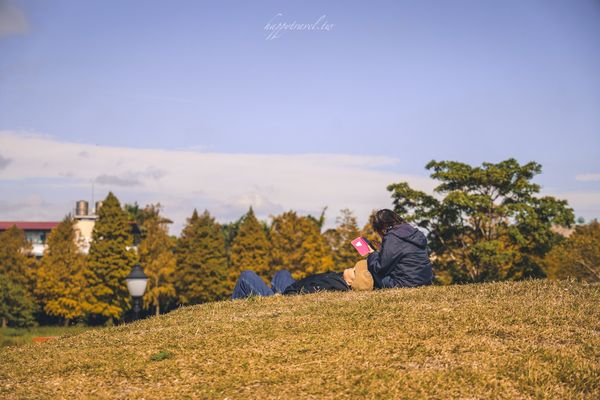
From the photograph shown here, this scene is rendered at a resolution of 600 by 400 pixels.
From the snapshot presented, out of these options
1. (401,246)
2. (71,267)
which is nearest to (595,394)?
(401,246)

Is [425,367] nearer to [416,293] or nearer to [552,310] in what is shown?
[552,310]

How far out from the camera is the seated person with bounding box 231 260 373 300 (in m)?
12.6

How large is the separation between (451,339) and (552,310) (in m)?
2.04

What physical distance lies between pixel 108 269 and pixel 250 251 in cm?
1274

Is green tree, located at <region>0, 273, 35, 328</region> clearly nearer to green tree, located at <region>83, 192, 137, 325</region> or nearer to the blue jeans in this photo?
green tree, located at <region>83, 192, 137, 325</region>

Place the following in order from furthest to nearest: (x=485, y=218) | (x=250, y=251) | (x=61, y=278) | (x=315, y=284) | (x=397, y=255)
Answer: (x=250, y=251) → (x=61, y=278) → (x=485, y=218) → (x=315, y=284) → (x=397, y=255)

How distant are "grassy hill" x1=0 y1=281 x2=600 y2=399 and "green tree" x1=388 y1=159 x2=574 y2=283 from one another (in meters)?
33.0

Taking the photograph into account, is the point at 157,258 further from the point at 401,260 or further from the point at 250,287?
the point at 401,260

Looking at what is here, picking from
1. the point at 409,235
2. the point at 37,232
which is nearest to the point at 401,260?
the point at 409,235

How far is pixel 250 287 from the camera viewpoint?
516 inches

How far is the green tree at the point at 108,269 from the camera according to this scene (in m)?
58.9

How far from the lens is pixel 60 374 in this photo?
8.34 m

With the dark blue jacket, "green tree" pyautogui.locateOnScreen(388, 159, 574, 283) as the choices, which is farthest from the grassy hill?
"green tree" pyautogui.locateOnScreen(388, 159, 574, 283)

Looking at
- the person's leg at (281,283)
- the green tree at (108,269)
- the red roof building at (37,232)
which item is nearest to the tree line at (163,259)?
the green tree at (108,269)
